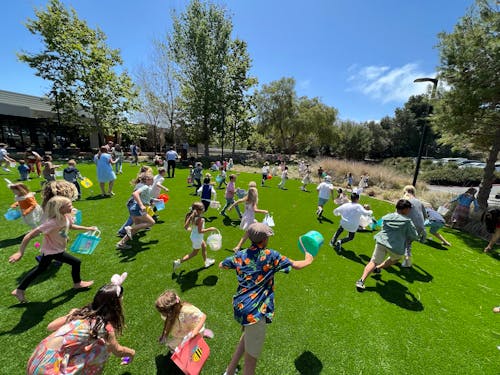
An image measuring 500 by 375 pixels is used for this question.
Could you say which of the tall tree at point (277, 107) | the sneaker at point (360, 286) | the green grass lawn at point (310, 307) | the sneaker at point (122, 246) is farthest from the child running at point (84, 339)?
the tall tree at point (277, 107)

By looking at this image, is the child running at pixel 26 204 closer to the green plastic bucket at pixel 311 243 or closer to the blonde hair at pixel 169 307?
the blonde hair at pixel 169 307

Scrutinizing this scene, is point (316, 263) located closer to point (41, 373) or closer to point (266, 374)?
point (266, 374)

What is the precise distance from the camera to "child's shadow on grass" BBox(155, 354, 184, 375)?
288 cm

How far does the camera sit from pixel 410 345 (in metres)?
3.63

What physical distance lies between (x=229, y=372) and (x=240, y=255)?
1.47m

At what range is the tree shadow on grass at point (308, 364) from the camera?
307 centimetres

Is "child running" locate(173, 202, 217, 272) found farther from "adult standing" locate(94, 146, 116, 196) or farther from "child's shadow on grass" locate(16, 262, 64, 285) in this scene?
"adult standing" locate(94, 146, 116, 196)

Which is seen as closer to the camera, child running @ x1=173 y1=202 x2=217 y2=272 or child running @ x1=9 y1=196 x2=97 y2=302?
child running @ x1=9 y1=196 x2=97 y2=302

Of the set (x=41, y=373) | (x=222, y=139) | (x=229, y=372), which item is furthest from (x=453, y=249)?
(x=222, y=139)

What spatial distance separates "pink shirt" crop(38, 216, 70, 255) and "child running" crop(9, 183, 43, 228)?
229cm

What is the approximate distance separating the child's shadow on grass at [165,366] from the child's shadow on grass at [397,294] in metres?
4.16

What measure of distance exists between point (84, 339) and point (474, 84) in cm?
1490

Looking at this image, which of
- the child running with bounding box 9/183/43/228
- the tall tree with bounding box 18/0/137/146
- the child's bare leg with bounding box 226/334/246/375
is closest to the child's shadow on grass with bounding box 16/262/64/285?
the child running with bounding box 9/183/43/228

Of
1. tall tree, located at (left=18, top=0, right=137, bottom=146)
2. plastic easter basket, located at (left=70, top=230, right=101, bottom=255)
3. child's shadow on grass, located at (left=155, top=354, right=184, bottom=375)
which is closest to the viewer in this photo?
child's shadow on grass, located at (left=155, top=354, right=184, bottom=375)
